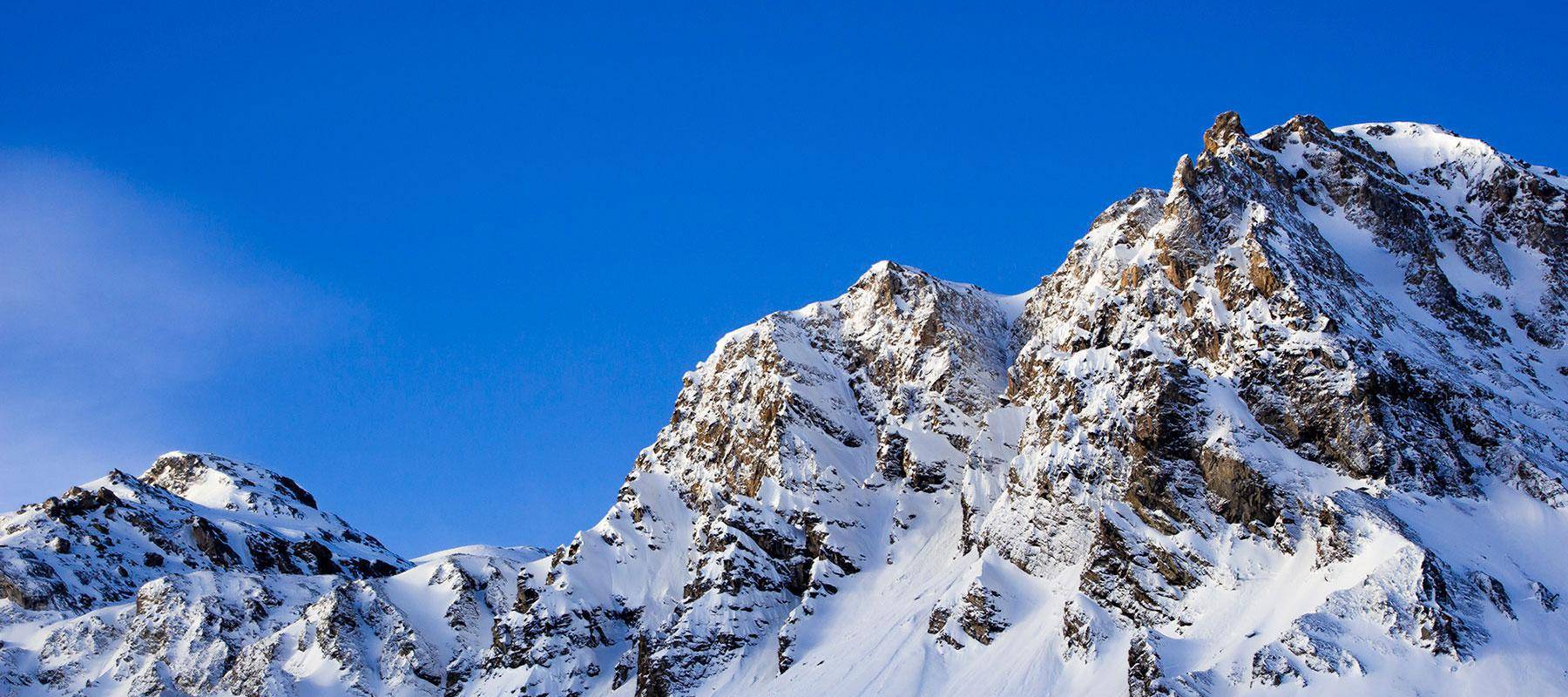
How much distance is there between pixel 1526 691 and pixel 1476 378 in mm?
43372

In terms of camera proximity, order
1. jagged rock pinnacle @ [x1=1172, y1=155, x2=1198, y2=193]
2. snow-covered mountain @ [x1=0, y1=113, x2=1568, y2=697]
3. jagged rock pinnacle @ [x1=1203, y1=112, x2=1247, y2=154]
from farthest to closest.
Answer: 1. jagged rock pinnacle @ [x1=1203, y1=112, x2=1247, y2=154]
2. jagged rock pinnacle @ [x1=1172, y1=155, x2=1198, y2=193]
3. snow-covered mountain @ [x1=0, y1=113, x2=1568, y2=697]

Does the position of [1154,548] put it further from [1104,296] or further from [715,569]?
[715,569]

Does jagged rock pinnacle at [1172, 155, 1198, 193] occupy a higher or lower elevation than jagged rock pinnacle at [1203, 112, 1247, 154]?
lower

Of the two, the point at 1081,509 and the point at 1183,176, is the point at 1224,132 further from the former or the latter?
the point at 1081,509

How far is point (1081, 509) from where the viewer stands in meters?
116

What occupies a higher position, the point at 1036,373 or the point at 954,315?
the point at 954,315

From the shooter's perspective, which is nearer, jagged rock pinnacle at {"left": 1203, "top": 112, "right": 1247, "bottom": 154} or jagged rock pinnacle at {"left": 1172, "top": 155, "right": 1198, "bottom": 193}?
jagged rock pinnacle at {"left": 1172, "top": 155, "right": 1198, "bottom": 193}

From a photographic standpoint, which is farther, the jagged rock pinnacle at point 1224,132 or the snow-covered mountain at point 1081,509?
the jagged rock pinnacle at point 1224,132

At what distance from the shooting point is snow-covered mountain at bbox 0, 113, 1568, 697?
95.2 meters

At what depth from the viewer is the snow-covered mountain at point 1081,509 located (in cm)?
9525

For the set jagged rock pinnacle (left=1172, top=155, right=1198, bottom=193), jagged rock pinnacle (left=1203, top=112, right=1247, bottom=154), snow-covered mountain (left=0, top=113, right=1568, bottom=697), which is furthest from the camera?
jagged rock pinnacle (left=1203, top=112, right=1247, bottom=154)

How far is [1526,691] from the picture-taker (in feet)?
266

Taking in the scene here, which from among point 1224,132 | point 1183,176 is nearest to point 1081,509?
point 1183,176

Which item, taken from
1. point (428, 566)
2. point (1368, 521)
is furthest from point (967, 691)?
point (428, 566)
